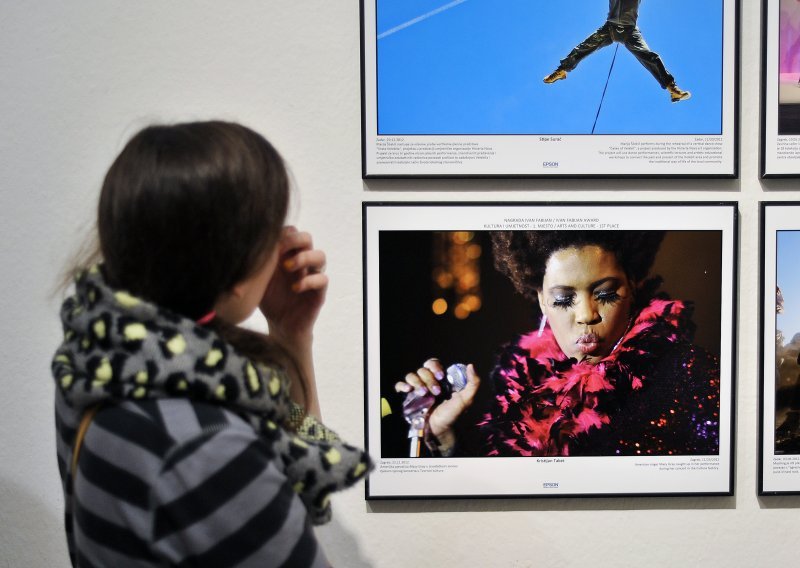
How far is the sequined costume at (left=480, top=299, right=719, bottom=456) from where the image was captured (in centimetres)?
102

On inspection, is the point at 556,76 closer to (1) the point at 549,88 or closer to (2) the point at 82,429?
(1) the point at 549,88

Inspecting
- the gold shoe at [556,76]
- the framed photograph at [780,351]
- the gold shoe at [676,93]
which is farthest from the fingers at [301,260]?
the framed photograph at [780,351]

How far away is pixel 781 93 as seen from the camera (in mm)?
1014

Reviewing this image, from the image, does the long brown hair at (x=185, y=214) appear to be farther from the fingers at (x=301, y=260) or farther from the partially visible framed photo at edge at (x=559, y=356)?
the partially visible framed photo at edge at (x=559, y=356)

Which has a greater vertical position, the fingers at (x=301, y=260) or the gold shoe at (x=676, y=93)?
the gold shoe at (x=676, y=93)

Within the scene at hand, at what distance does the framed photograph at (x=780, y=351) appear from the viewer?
3.35ft

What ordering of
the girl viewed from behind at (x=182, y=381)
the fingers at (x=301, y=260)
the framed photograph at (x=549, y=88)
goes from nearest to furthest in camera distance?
the girl viewed from behind at (x=182, y=381) → the fingers at (x=301, y=260) → the framed photograph at (x=549, y=88)

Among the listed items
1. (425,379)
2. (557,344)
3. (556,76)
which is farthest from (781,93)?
(425,379)

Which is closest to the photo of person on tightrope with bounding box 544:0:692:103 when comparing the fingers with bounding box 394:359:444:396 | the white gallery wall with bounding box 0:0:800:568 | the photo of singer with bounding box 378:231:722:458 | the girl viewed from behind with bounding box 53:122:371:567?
the white gallery wall with bounding box 0:0:800:568

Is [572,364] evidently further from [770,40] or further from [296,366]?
[770,40]

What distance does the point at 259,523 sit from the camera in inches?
19.6

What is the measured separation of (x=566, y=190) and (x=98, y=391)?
30.5 inches

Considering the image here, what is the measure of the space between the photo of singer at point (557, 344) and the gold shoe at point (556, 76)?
25cm

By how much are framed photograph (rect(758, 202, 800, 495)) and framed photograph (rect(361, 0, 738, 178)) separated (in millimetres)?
134
